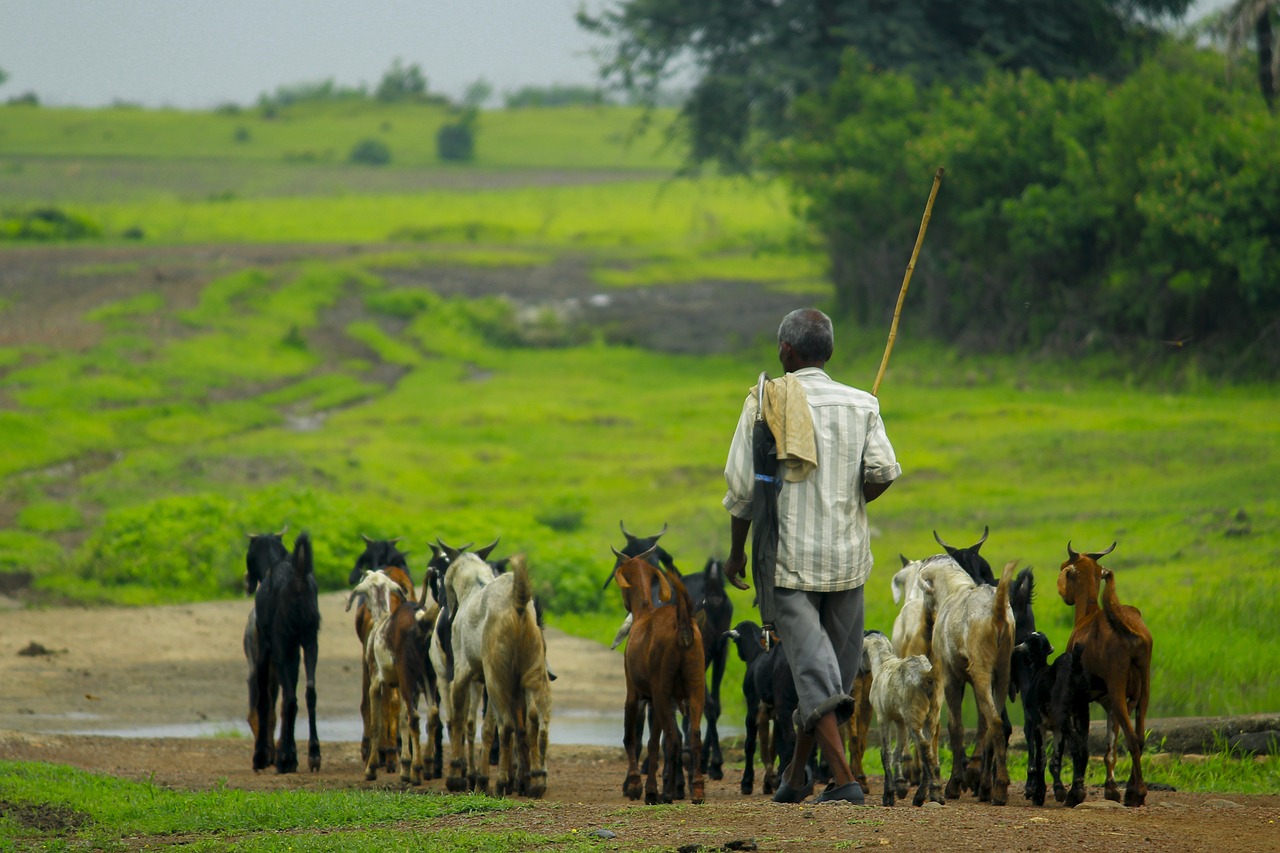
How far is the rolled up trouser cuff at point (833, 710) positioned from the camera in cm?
767

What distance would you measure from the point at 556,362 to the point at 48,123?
41539 mm

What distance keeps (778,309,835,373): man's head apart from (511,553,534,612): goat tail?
2.29 meters

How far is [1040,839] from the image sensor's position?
6.71 m

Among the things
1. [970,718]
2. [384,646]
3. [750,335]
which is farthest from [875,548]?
[750,335]

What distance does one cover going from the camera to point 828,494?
25.6ft

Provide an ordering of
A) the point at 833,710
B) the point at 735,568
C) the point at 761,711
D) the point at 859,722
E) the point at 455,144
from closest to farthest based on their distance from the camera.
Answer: the point at 833,710
the point at 735,568
the point at 859,722
the point at 761,711
the point at 455,144

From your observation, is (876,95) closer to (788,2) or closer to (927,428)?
(788,2)

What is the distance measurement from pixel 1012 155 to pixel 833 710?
25.6 metres

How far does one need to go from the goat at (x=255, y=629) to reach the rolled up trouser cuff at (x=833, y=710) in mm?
4936

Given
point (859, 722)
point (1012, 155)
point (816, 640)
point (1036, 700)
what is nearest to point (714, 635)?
point (859, 722)

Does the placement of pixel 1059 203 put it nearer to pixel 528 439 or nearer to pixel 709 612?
pixel 528 439

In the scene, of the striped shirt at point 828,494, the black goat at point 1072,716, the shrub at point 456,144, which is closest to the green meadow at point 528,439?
the black goat at point 1072,716

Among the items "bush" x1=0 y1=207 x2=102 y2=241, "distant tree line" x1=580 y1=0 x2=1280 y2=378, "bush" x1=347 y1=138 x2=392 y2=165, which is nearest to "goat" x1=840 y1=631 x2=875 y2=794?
"distant tree line" x1=580 y1=0 x2=1280 y2=378

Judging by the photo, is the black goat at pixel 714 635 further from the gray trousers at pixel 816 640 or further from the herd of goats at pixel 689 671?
the gray trousers at pixel 816 640
